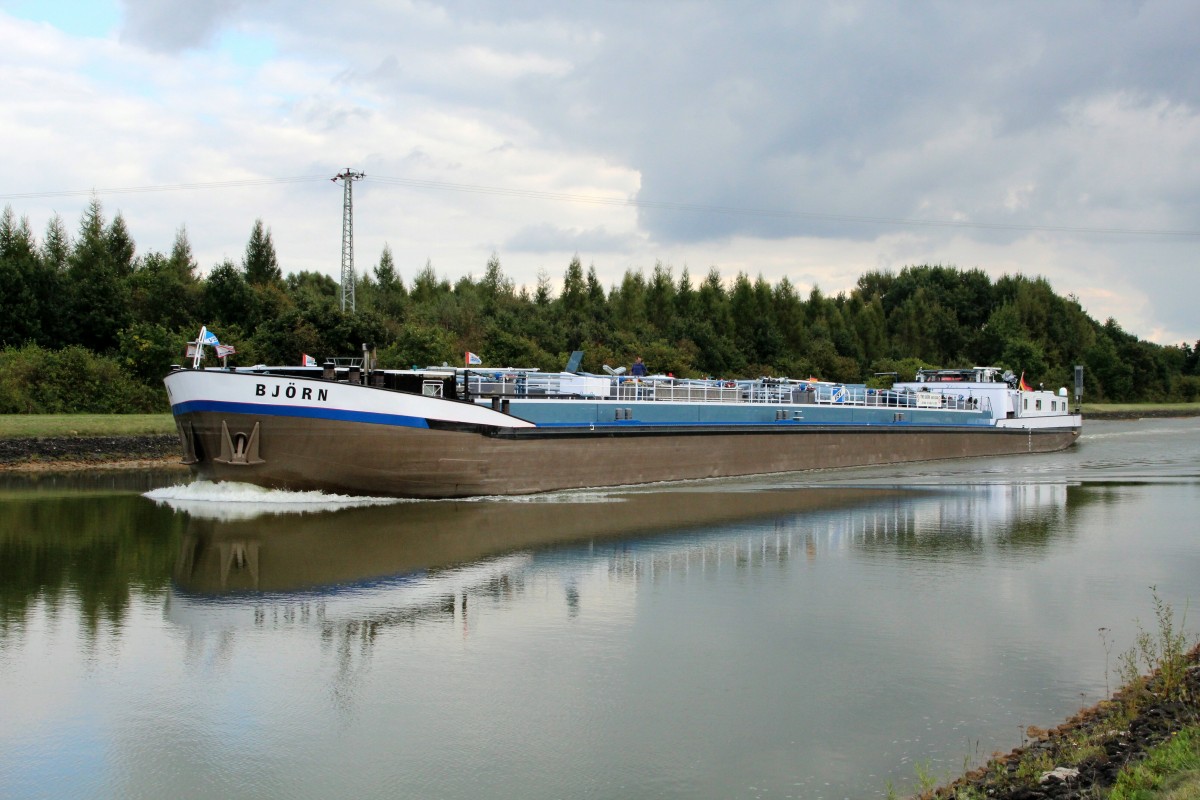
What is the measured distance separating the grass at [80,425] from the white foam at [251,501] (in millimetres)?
13705

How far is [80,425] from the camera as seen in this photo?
39969mm

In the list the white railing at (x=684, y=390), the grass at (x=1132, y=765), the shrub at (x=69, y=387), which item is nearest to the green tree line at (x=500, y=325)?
the shrub at (x=69, y=387)

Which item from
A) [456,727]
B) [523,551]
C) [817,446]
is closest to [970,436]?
[817,446]

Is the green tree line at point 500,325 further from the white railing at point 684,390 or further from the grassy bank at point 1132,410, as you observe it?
the white railing at point 684,390

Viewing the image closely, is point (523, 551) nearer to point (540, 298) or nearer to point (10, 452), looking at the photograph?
point (10, 452)

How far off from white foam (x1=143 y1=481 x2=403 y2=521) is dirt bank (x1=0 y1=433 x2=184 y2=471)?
38.7 ft

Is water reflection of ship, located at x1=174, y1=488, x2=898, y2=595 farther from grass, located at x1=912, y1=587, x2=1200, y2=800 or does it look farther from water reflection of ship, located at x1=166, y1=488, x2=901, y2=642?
grass, located at x1=912, y1=587, x2=1200, y2=800

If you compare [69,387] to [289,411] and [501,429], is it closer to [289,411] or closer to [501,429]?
[289,411]

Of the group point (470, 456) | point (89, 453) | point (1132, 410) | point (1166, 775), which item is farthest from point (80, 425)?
point (1132, 410)

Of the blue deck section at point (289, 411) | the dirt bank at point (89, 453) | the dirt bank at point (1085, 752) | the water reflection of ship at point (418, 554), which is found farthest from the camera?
the dirt bank at point (89, 453)

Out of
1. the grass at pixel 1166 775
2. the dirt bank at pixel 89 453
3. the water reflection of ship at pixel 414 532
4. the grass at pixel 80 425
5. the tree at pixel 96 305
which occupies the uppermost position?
the tree at pixel 96 305

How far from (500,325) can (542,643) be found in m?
57.3

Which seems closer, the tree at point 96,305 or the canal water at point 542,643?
the canal water at point 542,643

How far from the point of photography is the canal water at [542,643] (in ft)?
31.7
